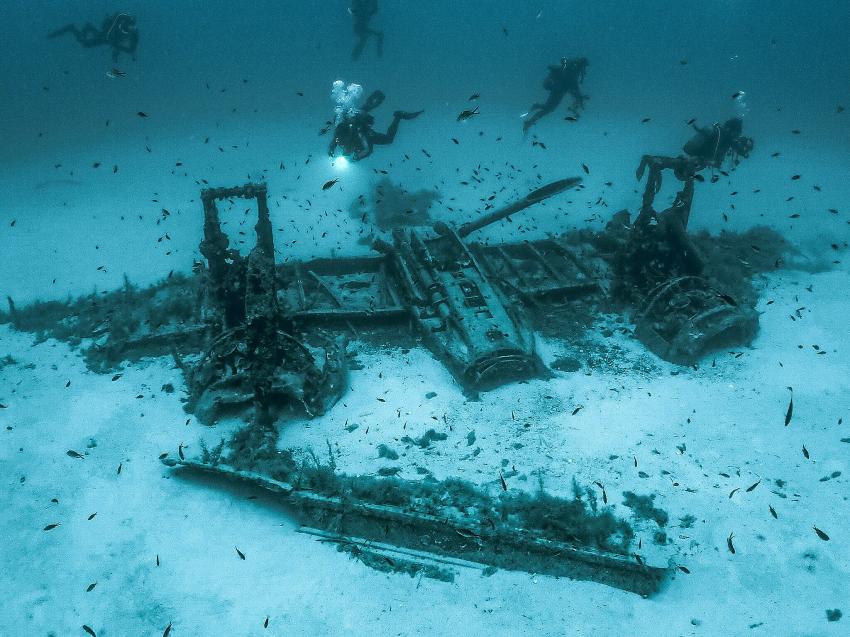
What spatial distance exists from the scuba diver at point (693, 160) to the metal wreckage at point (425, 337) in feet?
0.36

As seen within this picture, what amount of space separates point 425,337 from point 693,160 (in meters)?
6.70

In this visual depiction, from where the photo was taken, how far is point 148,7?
110 meters

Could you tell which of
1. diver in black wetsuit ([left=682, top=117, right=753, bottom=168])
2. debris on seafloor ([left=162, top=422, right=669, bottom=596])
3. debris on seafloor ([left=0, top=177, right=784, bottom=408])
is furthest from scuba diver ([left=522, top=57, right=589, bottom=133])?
debris on seafloor ([left=162, top=422, right=669, bottom=596])

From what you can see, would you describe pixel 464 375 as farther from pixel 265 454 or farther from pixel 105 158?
pixel 105 158

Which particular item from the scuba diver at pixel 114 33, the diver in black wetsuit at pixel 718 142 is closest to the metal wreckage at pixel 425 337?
the diver in black wetsuit at pixel 718 142

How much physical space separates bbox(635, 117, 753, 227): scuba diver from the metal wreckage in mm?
110

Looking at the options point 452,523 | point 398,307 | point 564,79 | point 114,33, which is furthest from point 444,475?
point 114,33

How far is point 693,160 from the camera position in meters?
10.1

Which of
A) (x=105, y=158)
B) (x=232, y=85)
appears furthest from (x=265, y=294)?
(x=232, y=85)

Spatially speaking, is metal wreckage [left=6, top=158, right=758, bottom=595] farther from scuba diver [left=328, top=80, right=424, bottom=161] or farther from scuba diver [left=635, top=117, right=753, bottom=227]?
scuba diver [left=328, top=80, right=424, bottom=161]

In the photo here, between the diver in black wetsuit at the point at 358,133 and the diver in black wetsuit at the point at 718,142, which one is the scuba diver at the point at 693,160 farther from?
the diver in black wetsuit at the point at 358,133

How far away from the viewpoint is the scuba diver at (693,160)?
10.1 m

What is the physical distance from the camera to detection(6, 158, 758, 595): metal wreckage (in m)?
5.00

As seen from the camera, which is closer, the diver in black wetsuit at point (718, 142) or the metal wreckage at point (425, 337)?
the metal wreckage at point (425, 337)
